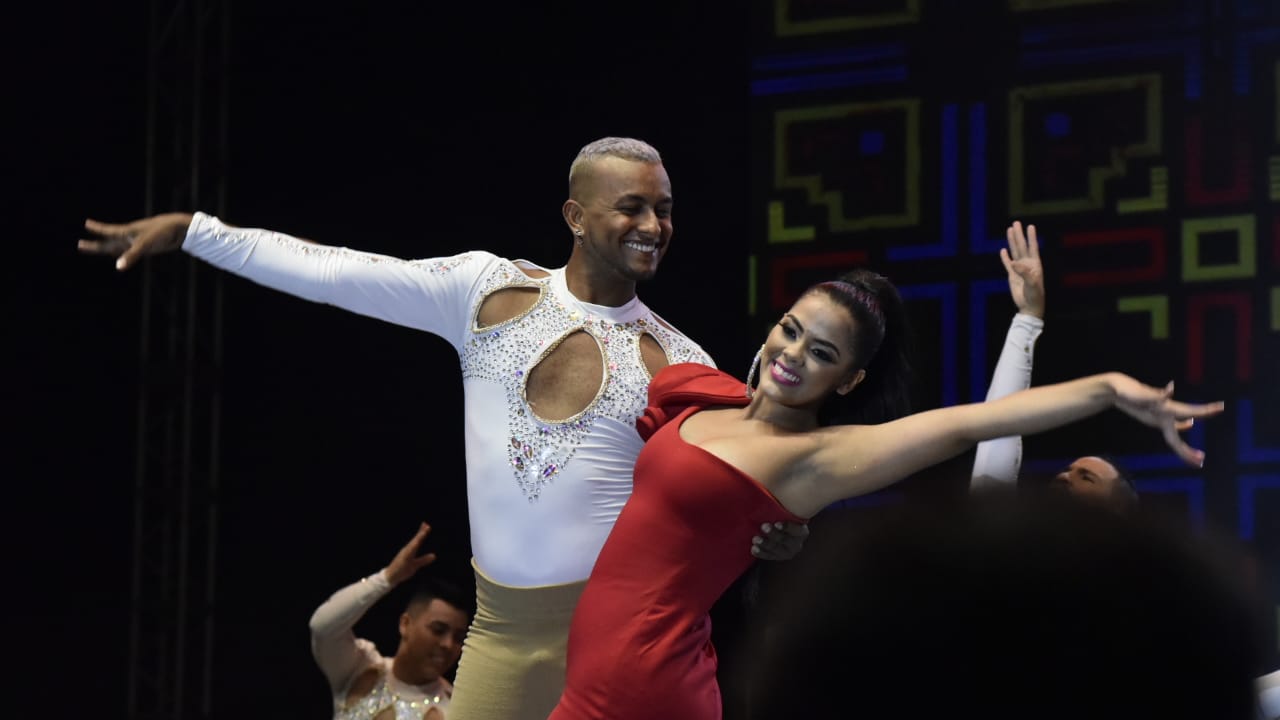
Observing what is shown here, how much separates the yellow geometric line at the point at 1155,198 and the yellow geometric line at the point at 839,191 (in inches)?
24.9

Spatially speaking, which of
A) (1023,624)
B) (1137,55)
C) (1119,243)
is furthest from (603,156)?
(1023,624)

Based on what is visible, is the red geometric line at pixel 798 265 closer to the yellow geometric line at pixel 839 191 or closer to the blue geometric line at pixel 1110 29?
the yellow geometric line at pixel 839 191

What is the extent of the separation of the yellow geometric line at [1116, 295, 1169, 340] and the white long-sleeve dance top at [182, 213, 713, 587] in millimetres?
1860

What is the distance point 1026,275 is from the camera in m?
3.68

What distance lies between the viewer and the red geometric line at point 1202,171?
4.48 metres

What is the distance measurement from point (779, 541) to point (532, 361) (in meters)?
0.74

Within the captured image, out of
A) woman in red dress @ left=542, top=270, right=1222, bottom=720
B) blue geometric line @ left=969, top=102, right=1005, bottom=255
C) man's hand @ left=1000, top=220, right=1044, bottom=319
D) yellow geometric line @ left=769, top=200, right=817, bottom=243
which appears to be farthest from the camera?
yellow geometric line @ left=769, top=200, right=817, bottom=243

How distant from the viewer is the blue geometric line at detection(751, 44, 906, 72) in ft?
16.3

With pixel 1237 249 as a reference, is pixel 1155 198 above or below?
above

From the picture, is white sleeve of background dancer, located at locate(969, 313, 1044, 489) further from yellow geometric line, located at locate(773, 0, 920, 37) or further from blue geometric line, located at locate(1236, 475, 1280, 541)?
yellow geometric line, located at locate(773, 0, 920, 37)

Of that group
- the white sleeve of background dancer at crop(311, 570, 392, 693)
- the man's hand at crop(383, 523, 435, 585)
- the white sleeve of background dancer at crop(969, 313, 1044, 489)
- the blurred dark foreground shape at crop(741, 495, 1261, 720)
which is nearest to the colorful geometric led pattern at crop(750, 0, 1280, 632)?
the white sleeve of background dancer at crop(969, 313, 1044, 489)

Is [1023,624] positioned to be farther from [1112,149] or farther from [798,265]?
[798,265]

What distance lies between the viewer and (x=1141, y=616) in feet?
2.20

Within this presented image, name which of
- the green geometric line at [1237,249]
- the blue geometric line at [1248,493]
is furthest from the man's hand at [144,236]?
the blue geometric line at [1248,493]
